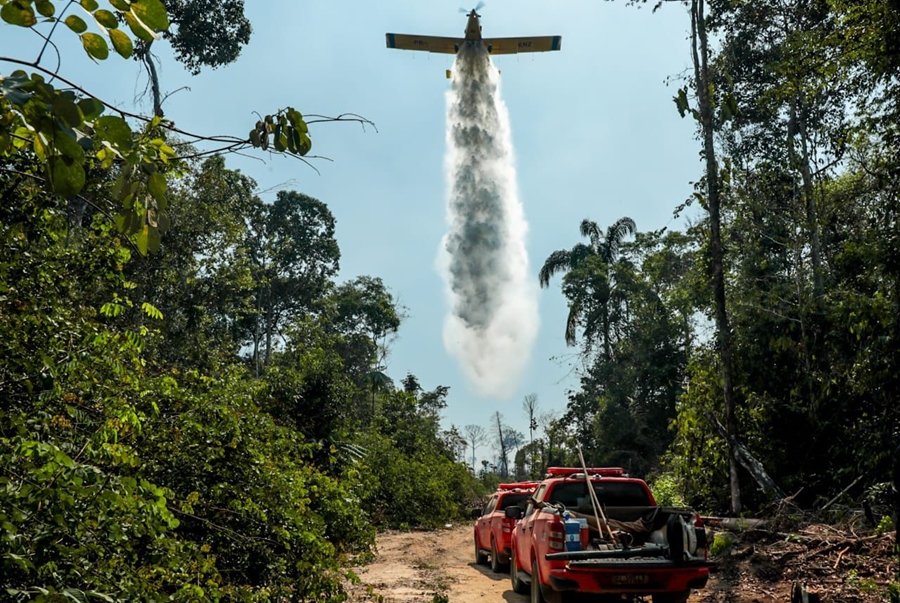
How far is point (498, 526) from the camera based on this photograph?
1438 centimetres

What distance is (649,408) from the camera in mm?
37531

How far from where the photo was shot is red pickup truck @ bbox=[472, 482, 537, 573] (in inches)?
555

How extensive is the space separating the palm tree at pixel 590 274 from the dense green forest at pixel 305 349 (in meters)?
0.25

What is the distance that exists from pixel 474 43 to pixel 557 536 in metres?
24.5

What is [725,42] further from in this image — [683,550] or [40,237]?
[40,237]

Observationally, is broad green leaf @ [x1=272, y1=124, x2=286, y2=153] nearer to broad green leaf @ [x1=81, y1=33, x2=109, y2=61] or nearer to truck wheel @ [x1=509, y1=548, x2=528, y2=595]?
broad green leaf @ [x1=81, y1=33, x2=109, y2=61]

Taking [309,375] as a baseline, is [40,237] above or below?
below

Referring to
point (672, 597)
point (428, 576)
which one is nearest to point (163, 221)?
point (672, 597)

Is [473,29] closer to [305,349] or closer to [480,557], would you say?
[305,349]

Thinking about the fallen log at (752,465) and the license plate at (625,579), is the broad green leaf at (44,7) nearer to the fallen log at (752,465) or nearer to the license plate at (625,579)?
the license plate at (625,579)

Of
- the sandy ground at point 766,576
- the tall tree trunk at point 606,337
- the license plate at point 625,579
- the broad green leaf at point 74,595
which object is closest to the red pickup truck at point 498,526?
Result: the sandy ground at point 766,576

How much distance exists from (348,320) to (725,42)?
3805cm

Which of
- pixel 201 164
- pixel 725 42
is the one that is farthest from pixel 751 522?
pixel 201 164

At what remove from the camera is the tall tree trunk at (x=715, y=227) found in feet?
52.1
